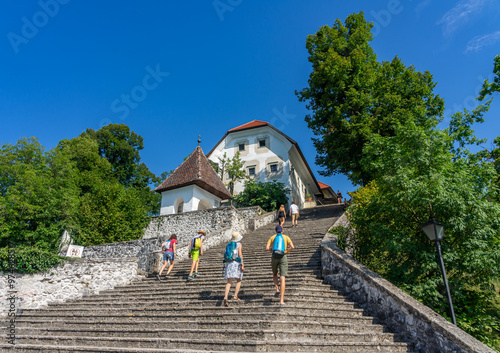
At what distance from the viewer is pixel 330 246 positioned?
916 centimetres

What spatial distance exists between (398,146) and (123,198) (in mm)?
15857

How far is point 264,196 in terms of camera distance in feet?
82.9

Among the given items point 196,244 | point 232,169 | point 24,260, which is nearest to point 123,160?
point 232,169

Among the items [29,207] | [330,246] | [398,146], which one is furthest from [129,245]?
[398,146]

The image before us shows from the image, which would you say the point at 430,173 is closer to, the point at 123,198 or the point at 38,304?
the point at 38,304

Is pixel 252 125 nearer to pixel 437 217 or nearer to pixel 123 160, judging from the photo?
pixel 123 160

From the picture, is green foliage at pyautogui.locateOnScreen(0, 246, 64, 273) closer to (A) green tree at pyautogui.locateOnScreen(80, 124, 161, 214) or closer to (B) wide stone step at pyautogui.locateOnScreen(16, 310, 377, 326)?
(B) wide stone step at pyautogui.locateOnScreen(16, 310, 377, 326)

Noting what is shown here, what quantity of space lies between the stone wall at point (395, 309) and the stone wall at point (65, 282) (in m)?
7.16

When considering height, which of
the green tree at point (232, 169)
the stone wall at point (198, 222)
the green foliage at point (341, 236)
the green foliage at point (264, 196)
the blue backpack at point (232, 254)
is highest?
the green tree at point (232, 169)

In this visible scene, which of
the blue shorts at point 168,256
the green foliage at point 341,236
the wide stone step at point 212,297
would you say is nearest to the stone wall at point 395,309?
the wide stone step at point 212,297

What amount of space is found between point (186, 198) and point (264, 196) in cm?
691

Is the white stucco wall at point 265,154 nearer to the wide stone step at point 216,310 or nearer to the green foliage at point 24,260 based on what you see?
the green foliage at point 24,260

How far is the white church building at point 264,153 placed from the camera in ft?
99.6

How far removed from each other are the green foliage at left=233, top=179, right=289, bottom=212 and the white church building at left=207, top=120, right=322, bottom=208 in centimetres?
246
